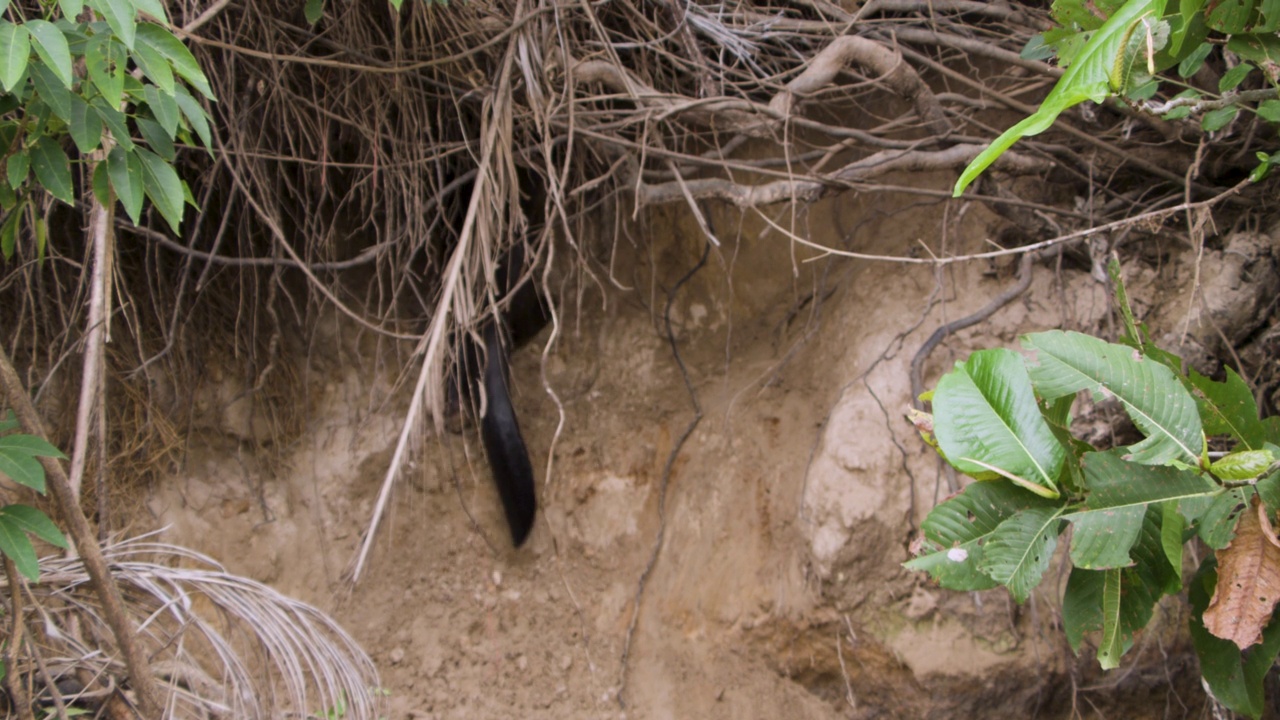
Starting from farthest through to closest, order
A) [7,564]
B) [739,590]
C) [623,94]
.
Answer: [739,590] < [623,94] < [7,564]

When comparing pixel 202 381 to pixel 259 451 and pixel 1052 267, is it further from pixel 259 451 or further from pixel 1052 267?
pixel 1052 267

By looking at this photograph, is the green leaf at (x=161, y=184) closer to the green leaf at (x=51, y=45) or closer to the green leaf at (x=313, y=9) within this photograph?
the green leaf at (x=51, y=45)

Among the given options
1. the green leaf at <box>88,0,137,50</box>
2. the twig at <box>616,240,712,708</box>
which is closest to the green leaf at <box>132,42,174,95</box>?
the green leaf at <box>88,0,137,50</box>

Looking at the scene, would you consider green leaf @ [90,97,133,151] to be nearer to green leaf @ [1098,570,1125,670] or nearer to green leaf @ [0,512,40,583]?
green leaf @ [0,512,40,583]

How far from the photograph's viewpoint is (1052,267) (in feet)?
7.65

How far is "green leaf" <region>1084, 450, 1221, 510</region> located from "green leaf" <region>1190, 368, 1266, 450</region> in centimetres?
13

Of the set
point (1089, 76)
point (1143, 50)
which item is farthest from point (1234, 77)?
point (1089, 76)

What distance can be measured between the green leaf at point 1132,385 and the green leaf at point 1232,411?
0.08 meters

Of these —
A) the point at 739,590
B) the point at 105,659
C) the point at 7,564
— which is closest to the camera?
the point at 7,564

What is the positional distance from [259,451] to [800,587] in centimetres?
175

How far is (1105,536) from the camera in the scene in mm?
1068

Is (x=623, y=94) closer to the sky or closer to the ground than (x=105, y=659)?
closer to the sky

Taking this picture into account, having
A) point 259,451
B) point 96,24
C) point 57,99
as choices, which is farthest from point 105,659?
point 259,451

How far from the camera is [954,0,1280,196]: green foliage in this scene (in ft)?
2.78
